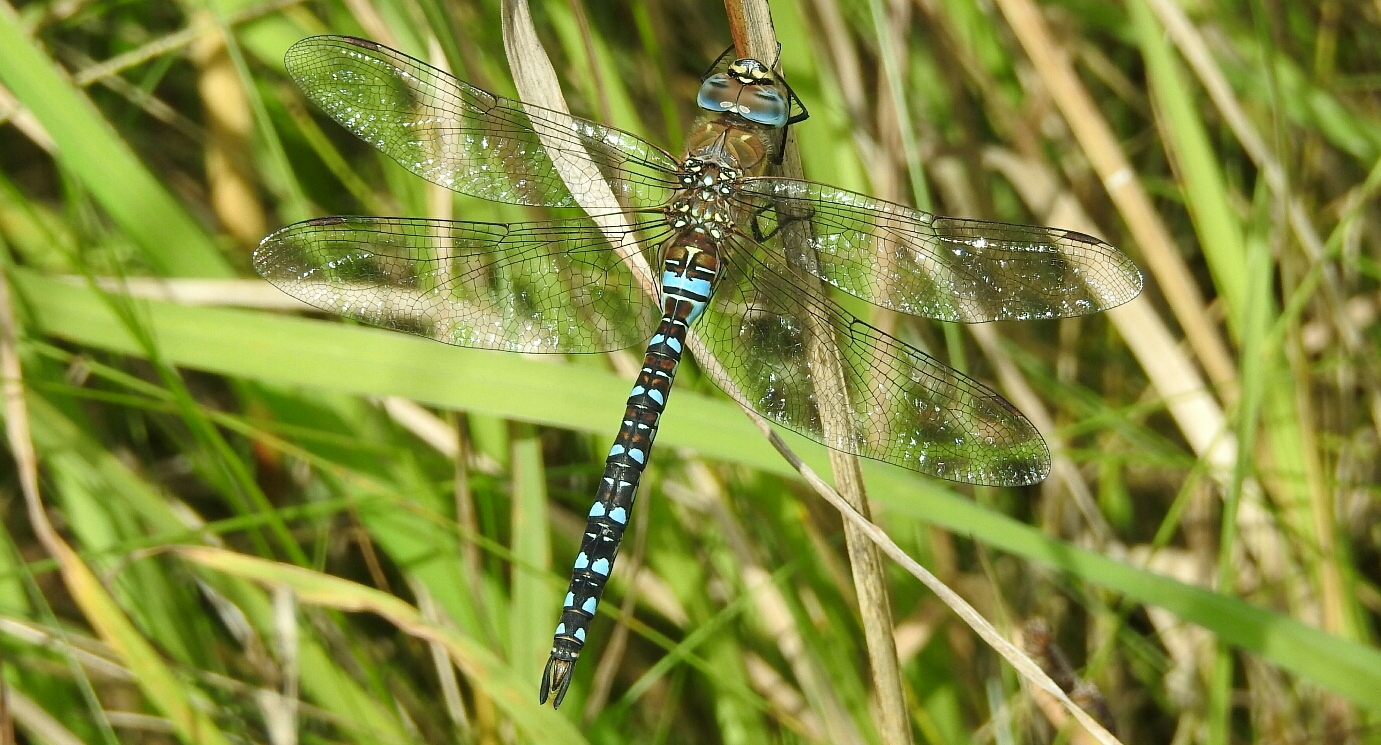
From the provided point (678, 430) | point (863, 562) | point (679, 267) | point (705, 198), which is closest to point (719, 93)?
point (705, 198)

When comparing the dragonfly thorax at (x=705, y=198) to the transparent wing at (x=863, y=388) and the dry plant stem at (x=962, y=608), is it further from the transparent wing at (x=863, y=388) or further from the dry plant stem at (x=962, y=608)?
the dry plant stem at (x=962, y=608)

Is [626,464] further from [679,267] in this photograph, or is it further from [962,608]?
[962,608]

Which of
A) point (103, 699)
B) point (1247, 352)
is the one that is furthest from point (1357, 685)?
point (103, 699)

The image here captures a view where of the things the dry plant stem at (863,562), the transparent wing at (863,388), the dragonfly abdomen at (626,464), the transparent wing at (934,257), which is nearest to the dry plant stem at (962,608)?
the dry plant stem at (863,562)

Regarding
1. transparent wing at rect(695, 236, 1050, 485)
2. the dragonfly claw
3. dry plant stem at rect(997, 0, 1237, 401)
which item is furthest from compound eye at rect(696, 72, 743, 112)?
the dragonfly claw

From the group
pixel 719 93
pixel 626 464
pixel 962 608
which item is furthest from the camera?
pixel 719 93

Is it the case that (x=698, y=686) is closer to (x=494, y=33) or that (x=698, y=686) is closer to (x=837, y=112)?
(x=837, y=112)

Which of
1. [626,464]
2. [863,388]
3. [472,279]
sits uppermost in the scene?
[472,279]
